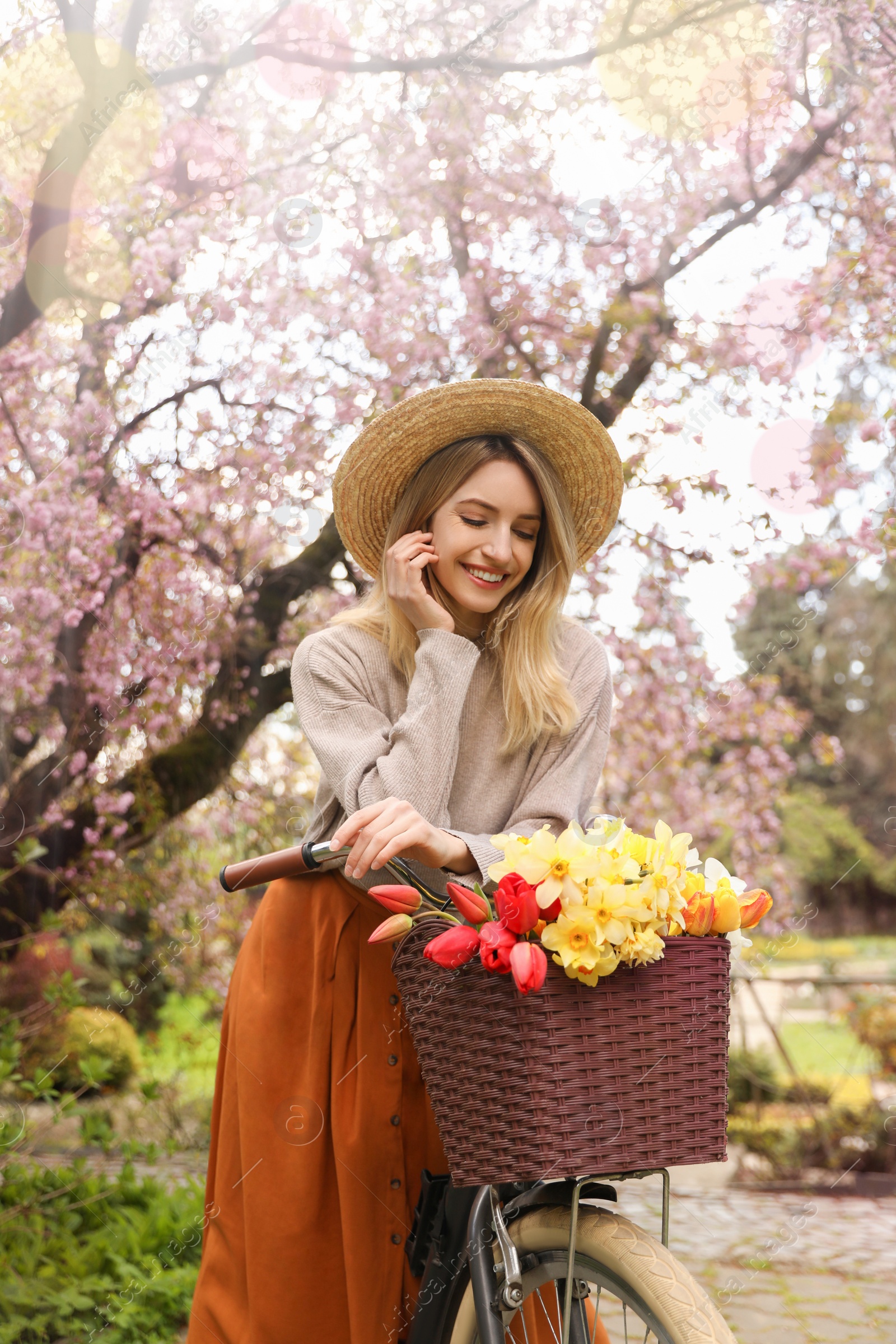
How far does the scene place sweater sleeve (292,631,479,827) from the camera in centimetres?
141

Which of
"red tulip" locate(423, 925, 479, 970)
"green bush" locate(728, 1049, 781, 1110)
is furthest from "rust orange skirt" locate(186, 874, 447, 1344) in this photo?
"green bush" locate(728, 1049, 781, 1110)

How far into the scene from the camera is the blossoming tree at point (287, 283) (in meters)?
3.41

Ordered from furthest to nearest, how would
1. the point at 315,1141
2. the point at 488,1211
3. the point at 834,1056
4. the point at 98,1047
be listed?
the point at 834,1056 → the point at 98,1047 → the point at 315,1141 → the point at 488,1211

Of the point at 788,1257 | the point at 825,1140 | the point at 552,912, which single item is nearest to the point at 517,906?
the point at 552,912

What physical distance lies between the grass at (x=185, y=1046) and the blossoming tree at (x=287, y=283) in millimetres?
1022

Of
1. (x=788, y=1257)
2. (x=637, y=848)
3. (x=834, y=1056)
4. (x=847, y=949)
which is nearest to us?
(x=637, y=848)

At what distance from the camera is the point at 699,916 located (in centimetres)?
105

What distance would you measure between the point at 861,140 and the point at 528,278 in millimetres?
1326

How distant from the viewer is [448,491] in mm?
1723

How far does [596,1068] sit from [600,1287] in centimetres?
37

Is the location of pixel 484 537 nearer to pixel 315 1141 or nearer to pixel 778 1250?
pixel 315 1141

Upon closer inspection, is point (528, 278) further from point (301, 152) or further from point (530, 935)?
point (530, 935)

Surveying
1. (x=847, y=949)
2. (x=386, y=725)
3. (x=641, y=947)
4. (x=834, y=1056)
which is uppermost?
(x=386, y=725)

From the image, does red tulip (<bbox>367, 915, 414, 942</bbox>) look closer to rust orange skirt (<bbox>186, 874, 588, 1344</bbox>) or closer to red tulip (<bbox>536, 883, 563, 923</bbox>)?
red tulip (<bbox>536, 883, 563, 923</bbox>)
